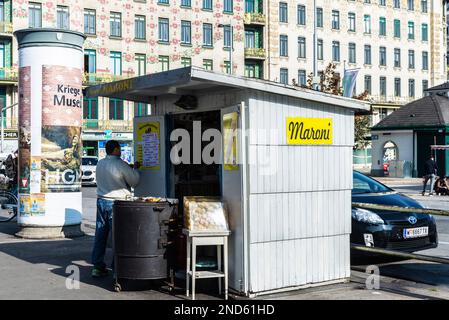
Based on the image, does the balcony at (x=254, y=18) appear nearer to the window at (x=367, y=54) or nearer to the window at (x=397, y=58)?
the window at (x=367, y=54)

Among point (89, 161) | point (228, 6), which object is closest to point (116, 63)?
point (228, 6)

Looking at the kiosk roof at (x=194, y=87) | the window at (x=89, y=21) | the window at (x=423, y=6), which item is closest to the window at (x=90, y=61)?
the window at (x=89, y=21)

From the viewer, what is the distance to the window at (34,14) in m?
48.5

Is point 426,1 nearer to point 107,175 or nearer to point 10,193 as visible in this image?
point 10,193

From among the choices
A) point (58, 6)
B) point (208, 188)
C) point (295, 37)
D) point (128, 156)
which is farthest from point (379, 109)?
point (208, 188)

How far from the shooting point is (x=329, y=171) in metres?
8.45

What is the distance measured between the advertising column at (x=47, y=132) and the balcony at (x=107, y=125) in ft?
129

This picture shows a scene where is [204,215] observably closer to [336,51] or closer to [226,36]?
[226,36]

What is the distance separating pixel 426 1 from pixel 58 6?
4152cm

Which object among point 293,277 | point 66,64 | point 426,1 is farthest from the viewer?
point 426,1

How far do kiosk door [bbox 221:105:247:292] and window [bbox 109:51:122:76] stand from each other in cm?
4577

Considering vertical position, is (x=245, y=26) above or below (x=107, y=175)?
above

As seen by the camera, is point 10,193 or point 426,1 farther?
point 426,1
